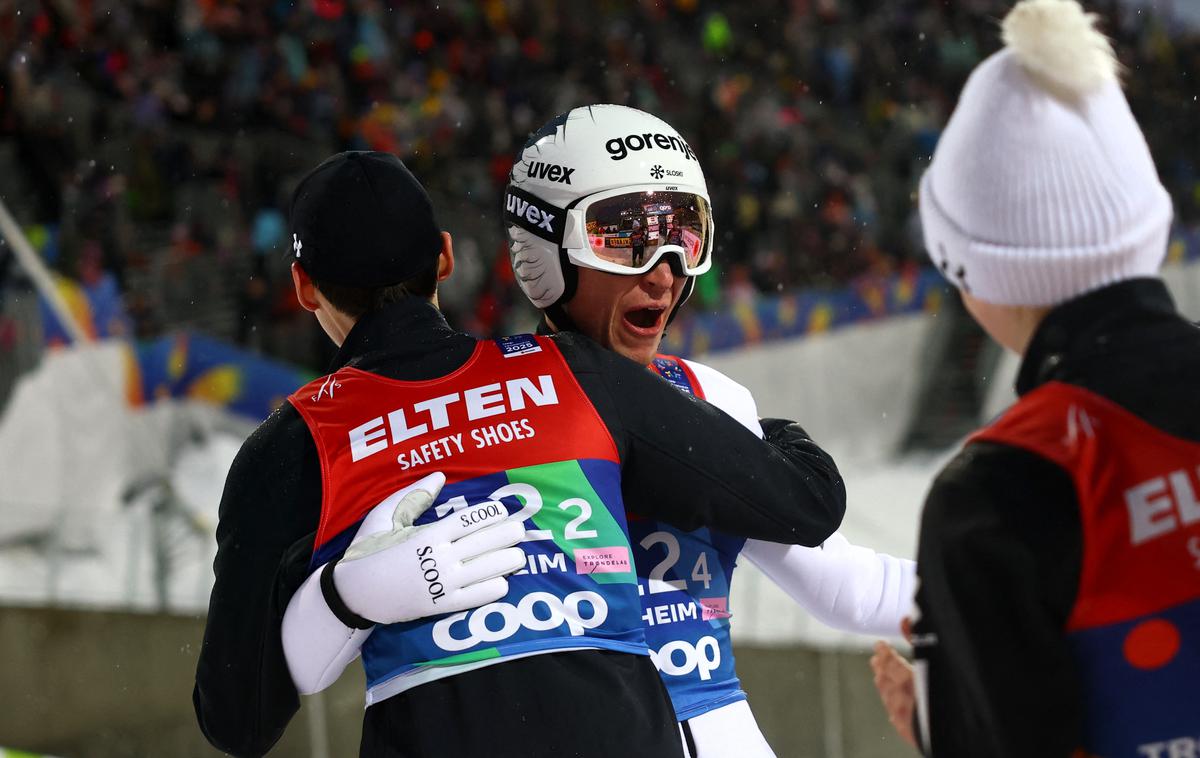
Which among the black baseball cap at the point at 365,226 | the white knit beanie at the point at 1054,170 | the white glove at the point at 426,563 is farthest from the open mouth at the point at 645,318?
the white knit beanie at the point at 1054,170

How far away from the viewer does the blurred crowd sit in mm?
11734

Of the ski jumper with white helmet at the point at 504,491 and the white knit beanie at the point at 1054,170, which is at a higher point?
the white knit beanie at the point at 1054,170

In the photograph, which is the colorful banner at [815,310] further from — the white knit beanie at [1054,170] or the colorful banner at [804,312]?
the white knit beanie at [1054,170]

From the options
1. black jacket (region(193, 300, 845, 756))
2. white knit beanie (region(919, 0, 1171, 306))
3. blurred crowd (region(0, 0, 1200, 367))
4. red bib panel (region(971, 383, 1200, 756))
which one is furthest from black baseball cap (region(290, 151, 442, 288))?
blurred crowd (region(0, 0, 1200, 367))

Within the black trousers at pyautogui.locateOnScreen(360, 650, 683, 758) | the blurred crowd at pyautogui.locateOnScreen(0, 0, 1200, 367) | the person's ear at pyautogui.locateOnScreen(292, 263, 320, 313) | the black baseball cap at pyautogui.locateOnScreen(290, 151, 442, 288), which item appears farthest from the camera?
the blurred crowd at pyautogui.locateOnScreen(0, 0, 1200, 367)

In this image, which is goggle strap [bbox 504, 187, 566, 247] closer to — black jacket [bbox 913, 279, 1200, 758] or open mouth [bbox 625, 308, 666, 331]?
open mouth [bbox 625, 308, 666, 331]

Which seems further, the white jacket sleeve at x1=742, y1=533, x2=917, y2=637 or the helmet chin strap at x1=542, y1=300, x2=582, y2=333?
the helmet chin strap at x1=542, y1=300, x2=582, y2=333

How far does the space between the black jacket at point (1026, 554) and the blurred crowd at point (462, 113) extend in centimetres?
986

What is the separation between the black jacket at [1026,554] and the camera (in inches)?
60.4

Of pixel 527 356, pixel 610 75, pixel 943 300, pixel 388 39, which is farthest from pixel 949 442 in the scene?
pixel 527 356

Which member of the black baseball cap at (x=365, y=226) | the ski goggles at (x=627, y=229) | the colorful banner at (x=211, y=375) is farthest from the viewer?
the colorful banner at (x=211, y=375)

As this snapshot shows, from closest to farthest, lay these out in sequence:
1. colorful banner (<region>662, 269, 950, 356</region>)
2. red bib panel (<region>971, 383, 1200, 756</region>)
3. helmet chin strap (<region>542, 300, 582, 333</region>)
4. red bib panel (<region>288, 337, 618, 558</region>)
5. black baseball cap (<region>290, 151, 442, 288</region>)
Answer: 1. red bib panel (<region>971, 383, 1200, 756</region>)
2. red bib panel (<region>288, 337, 618, 558</region>)
3. black baseball cap (<region>290, 151, 442, 288</region>)
4. helmet chin strap (<region>542, 300, 582, 333</region>)
5. colorful banner (<region>662, 269, 950, 356</region>)

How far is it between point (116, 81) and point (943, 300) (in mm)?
8536

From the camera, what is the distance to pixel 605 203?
114 inches
